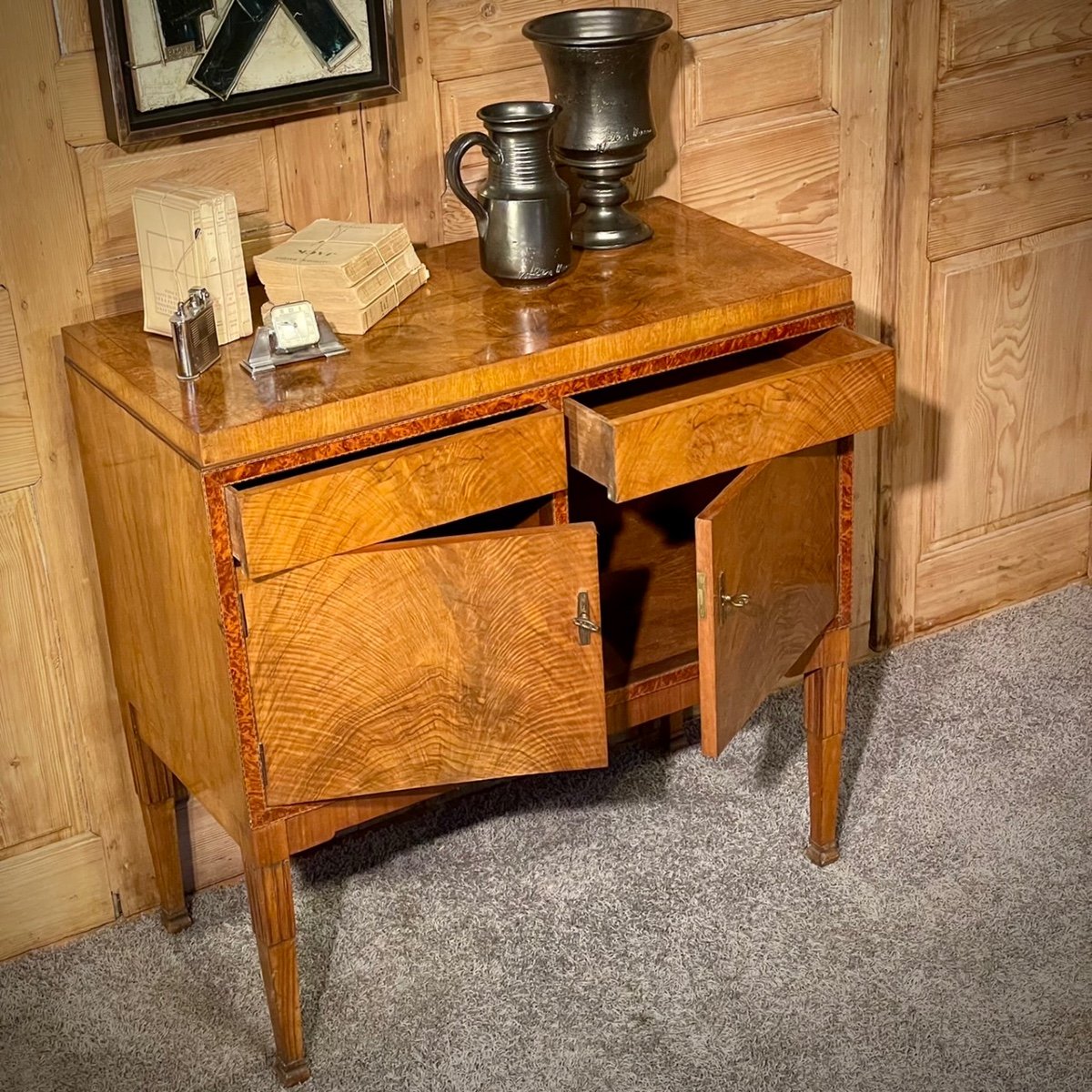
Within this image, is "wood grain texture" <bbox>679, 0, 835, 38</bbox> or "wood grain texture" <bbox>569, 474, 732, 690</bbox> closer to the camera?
"wood grain texture" <bbox>569, 474, 732, 690</bbox>

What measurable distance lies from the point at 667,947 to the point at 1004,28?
5.03ft

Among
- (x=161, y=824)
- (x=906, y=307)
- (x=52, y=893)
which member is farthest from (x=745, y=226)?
(x=52, y=893)

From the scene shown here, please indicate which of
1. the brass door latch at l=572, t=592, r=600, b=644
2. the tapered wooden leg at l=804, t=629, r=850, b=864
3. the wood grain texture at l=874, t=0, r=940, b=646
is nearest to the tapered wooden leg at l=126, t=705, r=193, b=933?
the brass door latch at l=572, t=592, r=600, b=644

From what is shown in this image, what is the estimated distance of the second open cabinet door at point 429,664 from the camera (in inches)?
68.2

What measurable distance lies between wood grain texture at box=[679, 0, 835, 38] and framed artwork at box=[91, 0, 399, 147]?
19.1 inches

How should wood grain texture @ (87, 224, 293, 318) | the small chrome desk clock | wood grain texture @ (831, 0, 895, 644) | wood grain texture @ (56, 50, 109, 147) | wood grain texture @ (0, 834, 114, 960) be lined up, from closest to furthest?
the small chrome desk clock → wood grain texture @ (56, 50, 109, 147) → wood grain texture @ (87, 224, 293, 318) → wood grain texture @ (0, 834, 114, 960) → wood grain texture @ (831, 0, 895, 644)

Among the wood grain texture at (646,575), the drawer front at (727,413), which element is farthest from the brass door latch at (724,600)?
the wood grain texture at (646,575)

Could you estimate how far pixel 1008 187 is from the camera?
268 cm

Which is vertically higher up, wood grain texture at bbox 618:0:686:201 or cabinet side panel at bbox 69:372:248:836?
wood grain texture at bbox 618:0:686:201

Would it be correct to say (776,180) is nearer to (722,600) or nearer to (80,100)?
(722,600)

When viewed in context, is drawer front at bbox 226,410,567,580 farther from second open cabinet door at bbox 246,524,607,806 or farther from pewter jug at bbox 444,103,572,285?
pewter jug at bbox 444,103,572,285

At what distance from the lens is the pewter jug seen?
1914mm

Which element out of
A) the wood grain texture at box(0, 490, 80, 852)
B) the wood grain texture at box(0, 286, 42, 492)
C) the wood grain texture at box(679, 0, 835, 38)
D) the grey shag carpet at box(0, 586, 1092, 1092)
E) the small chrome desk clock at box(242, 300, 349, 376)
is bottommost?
the grey shag carpet at box(0, 586, 1092, 1092)

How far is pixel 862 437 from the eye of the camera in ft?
8.96
